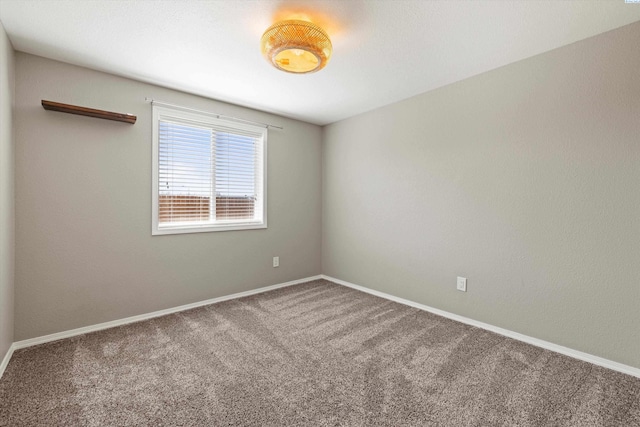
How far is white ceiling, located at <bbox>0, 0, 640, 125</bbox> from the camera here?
170 centimetres

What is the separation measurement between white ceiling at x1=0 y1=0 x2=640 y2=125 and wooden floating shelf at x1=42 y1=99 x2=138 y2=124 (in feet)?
1.24

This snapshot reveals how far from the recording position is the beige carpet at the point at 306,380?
1.49 meters

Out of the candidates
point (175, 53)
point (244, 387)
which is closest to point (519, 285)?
point (244, 387)

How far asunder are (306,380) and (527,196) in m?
2.20

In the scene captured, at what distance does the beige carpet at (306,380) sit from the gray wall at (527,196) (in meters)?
0.35

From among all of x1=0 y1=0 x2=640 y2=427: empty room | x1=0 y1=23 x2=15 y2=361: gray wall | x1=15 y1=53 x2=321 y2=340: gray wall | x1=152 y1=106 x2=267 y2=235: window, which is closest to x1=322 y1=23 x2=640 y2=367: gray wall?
x1=0 y1=0 x2=640 y2=427: empty room

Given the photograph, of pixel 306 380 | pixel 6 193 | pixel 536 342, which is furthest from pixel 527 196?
pixel 6 193

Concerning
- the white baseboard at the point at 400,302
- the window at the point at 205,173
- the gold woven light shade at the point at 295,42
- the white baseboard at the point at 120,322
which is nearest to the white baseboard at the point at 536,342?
the white baseboard at the point at 400,302

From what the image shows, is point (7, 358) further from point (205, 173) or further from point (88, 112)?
point (205, 173)

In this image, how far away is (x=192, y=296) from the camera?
3.05 m

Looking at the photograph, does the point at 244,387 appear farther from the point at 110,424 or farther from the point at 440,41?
the point at 440,41

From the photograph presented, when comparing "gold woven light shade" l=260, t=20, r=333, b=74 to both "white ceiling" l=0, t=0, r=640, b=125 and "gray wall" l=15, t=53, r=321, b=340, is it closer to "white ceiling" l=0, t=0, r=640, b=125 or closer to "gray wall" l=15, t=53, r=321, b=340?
"white ceiling" l=0, t=0, r=640, b=125

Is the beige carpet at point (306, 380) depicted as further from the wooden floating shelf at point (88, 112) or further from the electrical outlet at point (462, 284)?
the wooden floating shelf at point (88, 112)

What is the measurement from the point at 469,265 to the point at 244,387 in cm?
217
